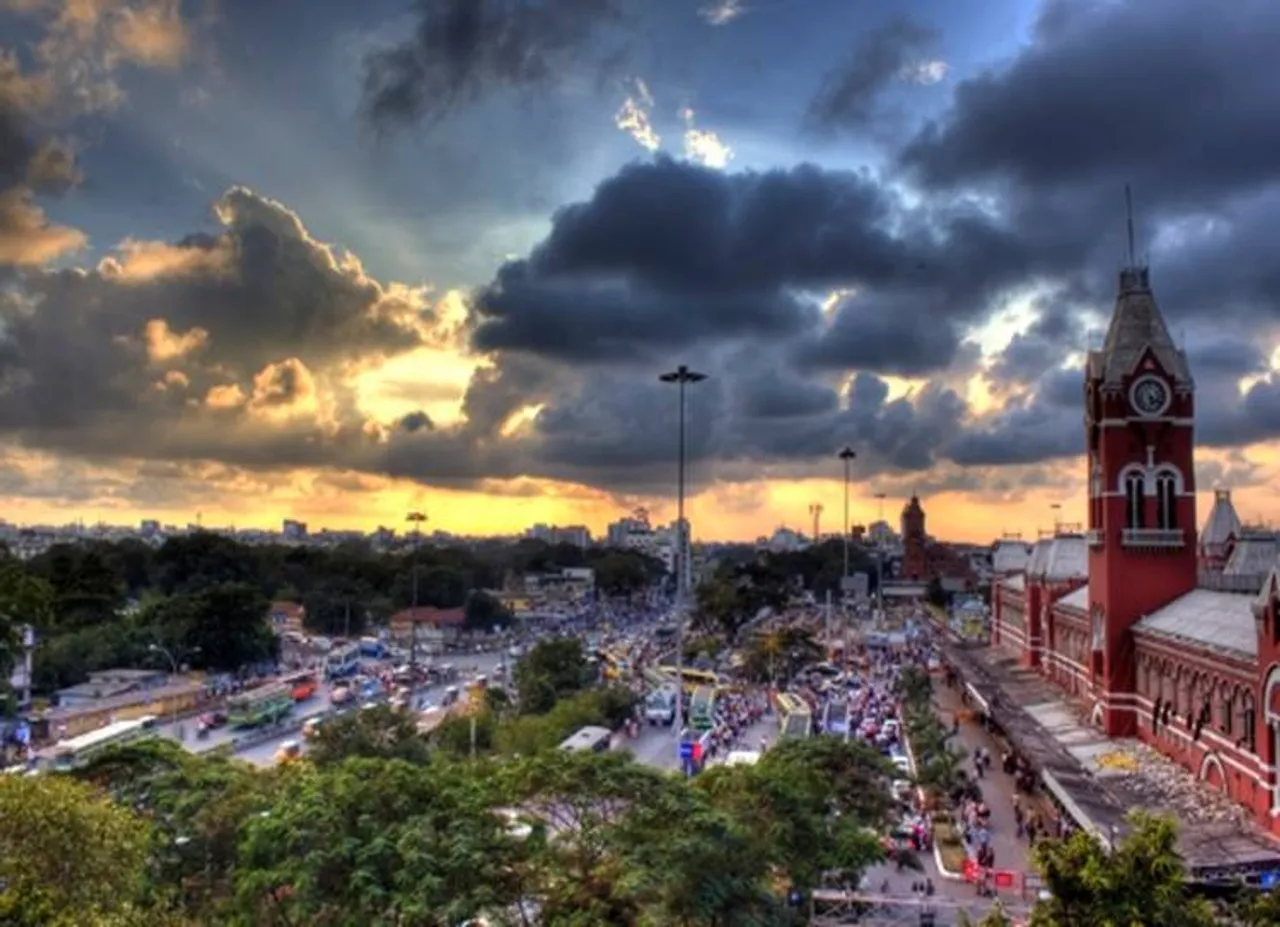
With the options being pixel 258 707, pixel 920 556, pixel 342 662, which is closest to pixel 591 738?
pixel 258 707

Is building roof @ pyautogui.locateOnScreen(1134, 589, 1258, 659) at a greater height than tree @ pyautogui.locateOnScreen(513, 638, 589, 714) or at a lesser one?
greater

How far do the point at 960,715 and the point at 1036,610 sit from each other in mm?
7944

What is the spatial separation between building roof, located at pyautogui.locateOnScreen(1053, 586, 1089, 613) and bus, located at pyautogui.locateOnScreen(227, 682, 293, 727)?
148ft

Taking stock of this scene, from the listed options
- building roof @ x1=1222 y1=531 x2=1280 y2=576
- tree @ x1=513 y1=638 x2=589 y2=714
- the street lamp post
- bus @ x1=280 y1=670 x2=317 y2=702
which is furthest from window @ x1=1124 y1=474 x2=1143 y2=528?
the street lamp post

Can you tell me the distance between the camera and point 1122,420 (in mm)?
44656

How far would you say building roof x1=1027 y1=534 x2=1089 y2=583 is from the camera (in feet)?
203

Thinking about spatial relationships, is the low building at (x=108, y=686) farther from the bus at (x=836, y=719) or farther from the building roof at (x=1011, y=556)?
the building roof at (x=1011, y=556)

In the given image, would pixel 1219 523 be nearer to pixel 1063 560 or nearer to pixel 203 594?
pixel 1063 560

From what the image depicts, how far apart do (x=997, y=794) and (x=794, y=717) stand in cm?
1081

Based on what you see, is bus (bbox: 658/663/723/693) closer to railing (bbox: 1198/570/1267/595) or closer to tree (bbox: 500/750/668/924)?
railing (bbox: 1198/570/1267/595)

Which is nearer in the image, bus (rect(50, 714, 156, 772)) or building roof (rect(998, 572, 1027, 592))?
bus (rect(50, 714, 156, 772))

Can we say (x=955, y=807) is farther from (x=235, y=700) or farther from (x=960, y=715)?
(x=235, y=700)

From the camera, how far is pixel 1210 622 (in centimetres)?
3600

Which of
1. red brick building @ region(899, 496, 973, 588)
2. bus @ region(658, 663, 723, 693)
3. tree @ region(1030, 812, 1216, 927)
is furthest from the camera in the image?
red brick building @ region(899, 496, 973, 588)
